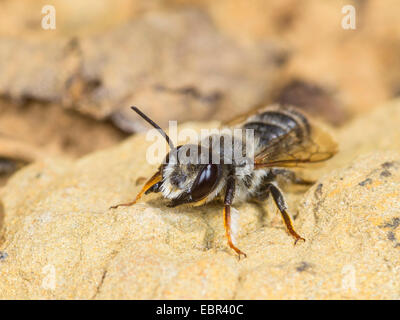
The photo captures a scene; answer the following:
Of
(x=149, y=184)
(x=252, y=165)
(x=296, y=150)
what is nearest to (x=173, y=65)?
(x=296, y=150)

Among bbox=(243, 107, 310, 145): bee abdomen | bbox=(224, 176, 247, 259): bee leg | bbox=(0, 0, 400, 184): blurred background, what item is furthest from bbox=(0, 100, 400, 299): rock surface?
bbox=(0, 0, 400, 184): blurred background

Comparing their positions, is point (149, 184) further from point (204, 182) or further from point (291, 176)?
point (291, 176)

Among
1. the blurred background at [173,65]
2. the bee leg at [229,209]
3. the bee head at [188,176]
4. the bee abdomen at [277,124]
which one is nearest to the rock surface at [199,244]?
the bee leg at [229,209]

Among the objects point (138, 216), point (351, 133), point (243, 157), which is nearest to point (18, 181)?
point (138, 216)

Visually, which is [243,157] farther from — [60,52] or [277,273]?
[60,52]

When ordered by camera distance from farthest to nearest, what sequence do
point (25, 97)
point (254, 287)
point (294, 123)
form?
point (25, 97) → point (294, 123) → point (254, 287)

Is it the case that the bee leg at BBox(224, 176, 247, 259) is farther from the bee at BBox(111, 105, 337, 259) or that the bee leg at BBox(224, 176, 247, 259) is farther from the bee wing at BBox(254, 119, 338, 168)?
the bee wing at BBox(254, 119, 338, 168)

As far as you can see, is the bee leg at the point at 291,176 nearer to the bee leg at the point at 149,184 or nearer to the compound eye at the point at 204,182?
the compound eye at the point at 204,182
